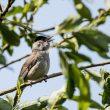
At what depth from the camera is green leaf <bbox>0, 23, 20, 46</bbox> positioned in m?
1.24

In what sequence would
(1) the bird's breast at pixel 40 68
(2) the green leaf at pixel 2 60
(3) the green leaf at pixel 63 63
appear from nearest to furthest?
1. (3) the green leaf at pixel 63 63
2. (2) the green leaf at pixel 2 60
3. (1) the bird's breast at pixel 40 68

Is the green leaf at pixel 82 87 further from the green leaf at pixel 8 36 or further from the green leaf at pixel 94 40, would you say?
the green leaf at pixel 8 36

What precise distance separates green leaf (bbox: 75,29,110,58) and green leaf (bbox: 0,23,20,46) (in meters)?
0.22

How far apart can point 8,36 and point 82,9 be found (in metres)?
0.28

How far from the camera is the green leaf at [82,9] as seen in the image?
4.16 ft

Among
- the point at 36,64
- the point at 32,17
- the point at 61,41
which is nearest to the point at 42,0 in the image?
the point at 32,17

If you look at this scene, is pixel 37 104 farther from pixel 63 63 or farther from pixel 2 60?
pixel 63 63

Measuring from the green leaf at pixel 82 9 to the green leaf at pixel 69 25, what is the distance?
0.04m

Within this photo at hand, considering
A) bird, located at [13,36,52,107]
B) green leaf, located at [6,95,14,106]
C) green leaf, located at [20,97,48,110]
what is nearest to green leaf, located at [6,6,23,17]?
green leaf, located at [20,97,48,110]

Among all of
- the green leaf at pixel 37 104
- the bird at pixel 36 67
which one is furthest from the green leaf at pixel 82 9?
the bird at pixel 36 67

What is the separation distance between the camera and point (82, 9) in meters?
1.28

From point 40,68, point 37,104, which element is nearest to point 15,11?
point 37,104

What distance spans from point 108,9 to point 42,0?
13.9 inches

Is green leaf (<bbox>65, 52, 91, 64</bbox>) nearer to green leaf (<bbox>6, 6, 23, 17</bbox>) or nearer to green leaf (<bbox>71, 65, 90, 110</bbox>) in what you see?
green leaf (<bbox>71, 65, 90, 110</bbox>)
